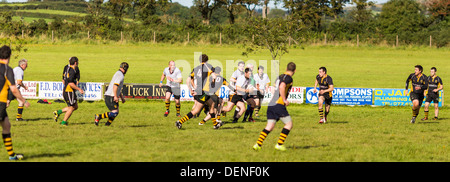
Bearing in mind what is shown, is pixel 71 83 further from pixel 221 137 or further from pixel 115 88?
pixel 221 137

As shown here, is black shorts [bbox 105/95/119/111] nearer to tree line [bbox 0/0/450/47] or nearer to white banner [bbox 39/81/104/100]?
white banner [bbox 39/81/104/100]

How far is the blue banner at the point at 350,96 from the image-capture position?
27578mm

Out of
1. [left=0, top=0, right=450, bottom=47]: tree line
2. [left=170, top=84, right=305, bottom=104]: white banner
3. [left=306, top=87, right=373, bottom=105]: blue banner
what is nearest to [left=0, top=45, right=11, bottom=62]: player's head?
[left=170, top=84, right=305, bottom=104]: white banner

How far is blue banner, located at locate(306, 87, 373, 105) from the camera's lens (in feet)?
90.5

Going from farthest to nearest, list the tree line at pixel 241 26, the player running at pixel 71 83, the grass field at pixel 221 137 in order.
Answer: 1. the tree line at pixel 241 26
2. the player running at pixel 71 83
3. the grass field at pixel 221 137

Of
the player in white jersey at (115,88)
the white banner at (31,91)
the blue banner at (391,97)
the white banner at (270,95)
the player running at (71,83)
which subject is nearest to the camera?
the player in white jersey at (115,88)

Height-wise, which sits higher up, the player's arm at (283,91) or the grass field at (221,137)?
the player's arm at (283,91)

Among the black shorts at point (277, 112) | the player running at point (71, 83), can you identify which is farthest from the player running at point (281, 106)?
the player running at point (71, 83)

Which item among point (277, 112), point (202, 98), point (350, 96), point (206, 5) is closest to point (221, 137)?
point (202, 98)

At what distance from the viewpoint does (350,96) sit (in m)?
27.6

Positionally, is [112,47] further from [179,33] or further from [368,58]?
[368,58]

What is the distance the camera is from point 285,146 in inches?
563

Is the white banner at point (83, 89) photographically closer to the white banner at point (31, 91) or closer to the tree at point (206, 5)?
the white banner at point (31, 91)
